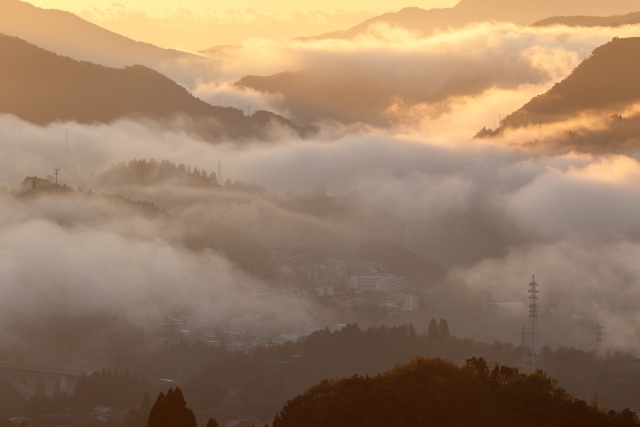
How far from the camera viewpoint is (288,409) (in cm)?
4791

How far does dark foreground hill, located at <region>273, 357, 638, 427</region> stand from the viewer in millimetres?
47125

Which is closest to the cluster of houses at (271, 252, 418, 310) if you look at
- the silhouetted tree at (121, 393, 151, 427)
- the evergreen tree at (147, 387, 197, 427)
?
the silhouetted tree at (121, 393, 151, 427)

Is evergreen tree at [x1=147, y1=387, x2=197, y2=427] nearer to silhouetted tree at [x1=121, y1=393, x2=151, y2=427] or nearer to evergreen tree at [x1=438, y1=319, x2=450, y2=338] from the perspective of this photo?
silhouetted tree at [x1=121, y1=393, x2=151, y2=427]

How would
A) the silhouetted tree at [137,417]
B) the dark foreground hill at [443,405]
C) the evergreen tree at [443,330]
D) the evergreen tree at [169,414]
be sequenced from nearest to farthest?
the dark foreground hill at [443,405] < the evergreen tree at [169,414] < the silhouetted tree at [137,417] < the evergreen tree at [443,330]

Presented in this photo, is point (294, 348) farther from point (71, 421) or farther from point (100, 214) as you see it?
point (100, 214)

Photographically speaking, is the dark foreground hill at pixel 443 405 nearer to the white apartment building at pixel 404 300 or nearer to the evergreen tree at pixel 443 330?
the evergreen tree at pixel 443 330

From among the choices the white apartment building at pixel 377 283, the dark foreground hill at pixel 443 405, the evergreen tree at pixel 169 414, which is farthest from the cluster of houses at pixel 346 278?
the evergreen tree at pixel 169 414

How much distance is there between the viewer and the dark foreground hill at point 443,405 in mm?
47125

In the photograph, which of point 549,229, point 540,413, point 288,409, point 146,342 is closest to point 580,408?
point 540,413

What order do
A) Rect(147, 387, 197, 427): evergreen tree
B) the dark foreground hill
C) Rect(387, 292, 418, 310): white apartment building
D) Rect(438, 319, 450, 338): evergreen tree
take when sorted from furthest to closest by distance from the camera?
Rect(387, 292, 418, 310): white apartment building < Rect(438, 319, 450, 338): evergreen tree < Rect(147, 387, 197, 427): evergreen tree < the dark foreground hill

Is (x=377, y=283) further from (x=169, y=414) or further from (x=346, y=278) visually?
(x=169, y=414)

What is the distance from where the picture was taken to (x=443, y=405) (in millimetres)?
47625

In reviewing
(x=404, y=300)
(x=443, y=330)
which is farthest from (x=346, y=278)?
(x=443, y=330)

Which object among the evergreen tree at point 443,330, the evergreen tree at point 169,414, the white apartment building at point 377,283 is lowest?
the evergreen tree at point 169,414
